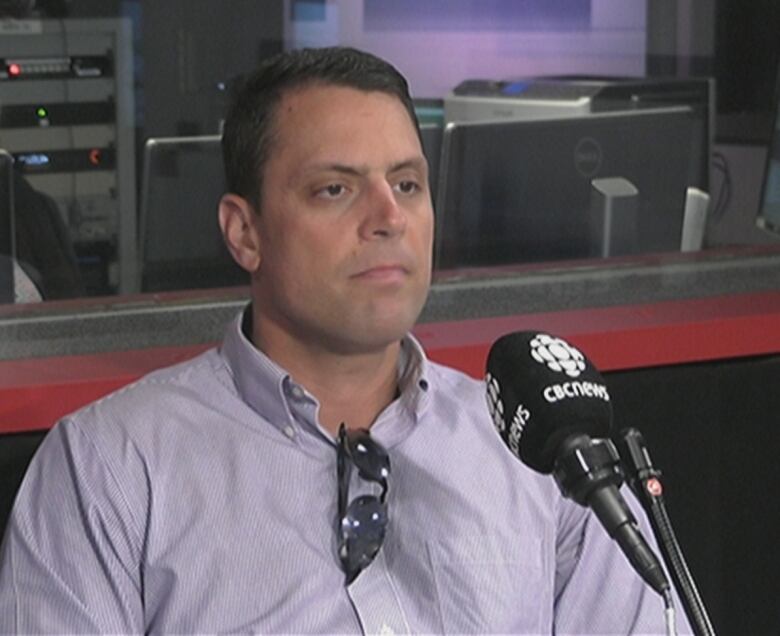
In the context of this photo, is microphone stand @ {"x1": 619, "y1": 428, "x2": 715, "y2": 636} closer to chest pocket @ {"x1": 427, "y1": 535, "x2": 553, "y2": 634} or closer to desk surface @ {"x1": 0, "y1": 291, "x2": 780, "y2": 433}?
chest pocket @ {"x1": 427, "y1": 535, "x2": 553, "y2": 634}

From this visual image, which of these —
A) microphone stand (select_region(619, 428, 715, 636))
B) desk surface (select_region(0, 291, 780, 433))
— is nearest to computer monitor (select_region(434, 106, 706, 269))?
desk surface (select_region(0, 291, 780, 433))

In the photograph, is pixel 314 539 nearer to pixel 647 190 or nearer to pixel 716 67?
pixel 647 190

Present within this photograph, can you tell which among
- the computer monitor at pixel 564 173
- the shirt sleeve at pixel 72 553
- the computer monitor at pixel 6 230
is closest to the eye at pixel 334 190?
the shirt sleeve at pixel 72 553

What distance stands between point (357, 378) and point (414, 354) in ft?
0.24

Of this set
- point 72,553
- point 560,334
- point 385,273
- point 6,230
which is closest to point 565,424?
point 385,273

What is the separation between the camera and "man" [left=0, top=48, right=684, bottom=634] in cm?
152

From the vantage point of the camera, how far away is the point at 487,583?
5.26 ft

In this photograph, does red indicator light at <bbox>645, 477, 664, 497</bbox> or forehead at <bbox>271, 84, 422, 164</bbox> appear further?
forehead at <bbox>271, 84, 422, 164</bbox>

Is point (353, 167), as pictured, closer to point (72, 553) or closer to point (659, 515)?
point (72, 553)

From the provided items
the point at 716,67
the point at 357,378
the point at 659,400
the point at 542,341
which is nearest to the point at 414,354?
the point at 357,378

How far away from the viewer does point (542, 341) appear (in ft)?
4.31

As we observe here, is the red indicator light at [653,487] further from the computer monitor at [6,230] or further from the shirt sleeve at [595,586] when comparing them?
the computer monitor at [6,230]

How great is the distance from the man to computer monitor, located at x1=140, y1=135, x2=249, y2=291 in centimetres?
112

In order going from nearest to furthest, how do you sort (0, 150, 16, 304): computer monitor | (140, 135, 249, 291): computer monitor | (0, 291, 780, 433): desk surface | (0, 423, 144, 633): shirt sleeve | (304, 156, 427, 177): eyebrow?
1. (0, 423, 144, 633): shirt sleeve
2. (304, 156, 427, 177): eyebrow
3. (0, 291, 780, 433): desk surface
4. (0, 150, 16, 304): computer monitor
5. (140, 135, 249, 291): computer monitor
